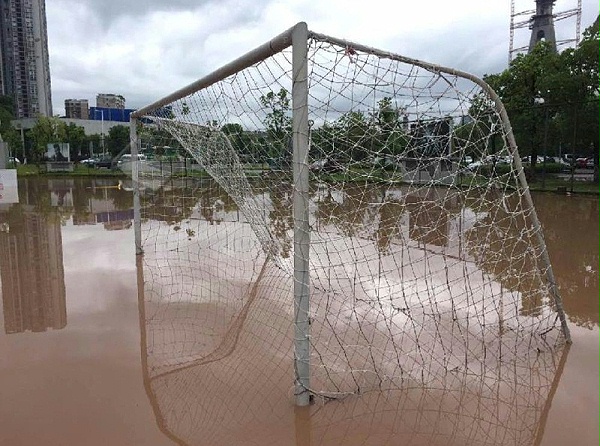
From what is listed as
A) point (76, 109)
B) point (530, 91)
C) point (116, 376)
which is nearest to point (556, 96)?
point (530, 91)

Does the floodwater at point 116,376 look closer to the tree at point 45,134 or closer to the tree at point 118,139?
the tree at point 118,139

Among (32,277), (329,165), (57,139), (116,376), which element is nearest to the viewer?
(116,376)

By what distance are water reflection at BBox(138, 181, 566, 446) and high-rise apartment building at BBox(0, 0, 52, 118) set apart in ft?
172

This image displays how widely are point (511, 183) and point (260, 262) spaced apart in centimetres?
369

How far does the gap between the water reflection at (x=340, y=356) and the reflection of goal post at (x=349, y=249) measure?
26 millimetres

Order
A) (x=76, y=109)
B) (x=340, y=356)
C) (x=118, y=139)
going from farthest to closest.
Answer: (x=76, y=109) < (x=118, y=139) < (x=340, y=356)

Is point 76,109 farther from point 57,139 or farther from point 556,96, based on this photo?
point 556,96

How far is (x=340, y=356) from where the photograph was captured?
11.5 ft

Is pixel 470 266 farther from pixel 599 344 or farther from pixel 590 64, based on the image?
Answer: pixel 590 64

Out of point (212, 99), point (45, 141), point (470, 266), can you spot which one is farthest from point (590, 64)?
point (45, 141)

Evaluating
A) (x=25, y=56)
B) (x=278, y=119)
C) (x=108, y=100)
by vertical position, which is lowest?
(x=278, y=119)

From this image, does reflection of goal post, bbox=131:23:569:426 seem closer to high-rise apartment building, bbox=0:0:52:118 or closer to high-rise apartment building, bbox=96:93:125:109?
high-rise apartment building, bbox=96:93:125:109

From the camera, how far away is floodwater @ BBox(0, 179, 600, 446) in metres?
2.58

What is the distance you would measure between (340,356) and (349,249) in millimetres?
3096
